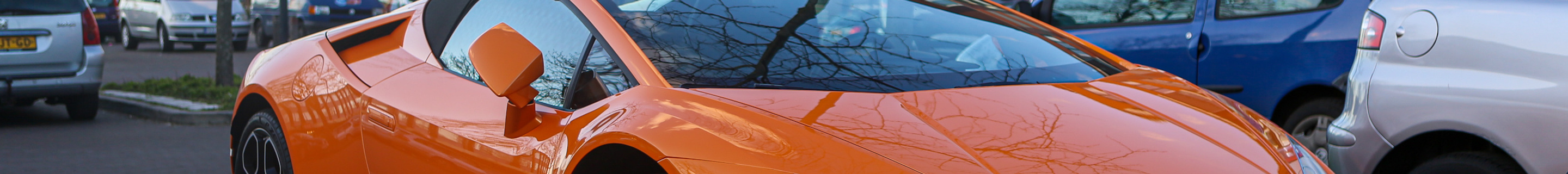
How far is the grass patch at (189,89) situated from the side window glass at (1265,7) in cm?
565

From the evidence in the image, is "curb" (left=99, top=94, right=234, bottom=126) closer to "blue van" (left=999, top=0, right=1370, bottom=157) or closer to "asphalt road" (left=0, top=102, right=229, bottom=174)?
"asphalt road" (left=0, top=102, right=229, bottom=174)

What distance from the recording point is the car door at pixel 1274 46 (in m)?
4.76

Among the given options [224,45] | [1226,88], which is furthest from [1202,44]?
[224,45]

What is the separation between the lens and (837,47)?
2.77 m

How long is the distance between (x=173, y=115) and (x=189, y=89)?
1.81m

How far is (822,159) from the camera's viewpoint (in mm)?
2078

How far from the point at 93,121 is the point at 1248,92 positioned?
617 cm

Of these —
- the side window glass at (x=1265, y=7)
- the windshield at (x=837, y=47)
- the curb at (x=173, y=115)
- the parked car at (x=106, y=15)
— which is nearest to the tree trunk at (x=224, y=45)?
the curb at (x=173, y=115)

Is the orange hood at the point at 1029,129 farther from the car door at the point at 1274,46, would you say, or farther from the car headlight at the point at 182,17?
the car headlight at the point at 182,17

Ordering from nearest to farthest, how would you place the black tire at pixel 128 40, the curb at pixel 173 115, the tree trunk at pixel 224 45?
the curb at pixel 173 115 < the tree trunk at pixel 224 45 < the black tire at pixel 128 40

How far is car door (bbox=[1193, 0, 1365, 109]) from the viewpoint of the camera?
4762 millimetres

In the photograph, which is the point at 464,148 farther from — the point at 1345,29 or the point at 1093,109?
the point at 1345,29

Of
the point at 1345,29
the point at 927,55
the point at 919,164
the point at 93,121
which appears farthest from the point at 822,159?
the point at 93,121

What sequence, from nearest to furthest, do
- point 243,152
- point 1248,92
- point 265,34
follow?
1. point 243,152
2. point 1248,92
3. point 265,34
